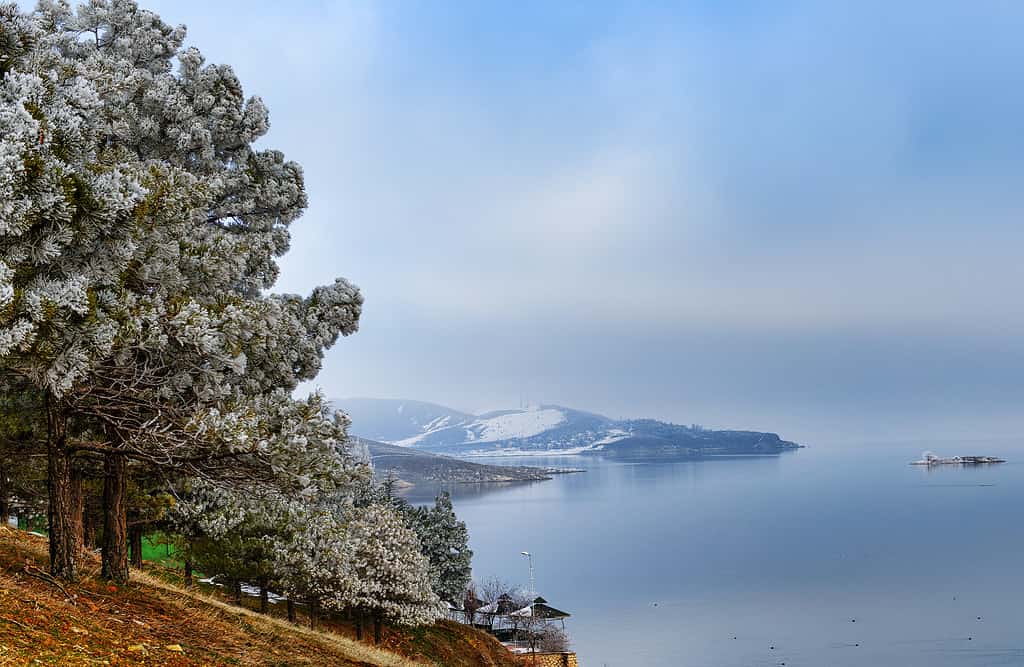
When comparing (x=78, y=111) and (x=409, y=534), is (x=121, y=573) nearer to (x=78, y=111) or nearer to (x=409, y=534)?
(x=78, y=111)

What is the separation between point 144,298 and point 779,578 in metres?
82.6

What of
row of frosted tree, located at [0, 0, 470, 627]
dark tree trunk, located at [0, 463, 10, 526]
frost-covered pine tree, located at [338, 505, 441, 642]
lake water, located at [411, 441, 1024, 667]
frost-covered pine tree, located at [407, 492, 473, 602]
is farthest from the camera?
lake water, located at [411, 441, 1024, 667]

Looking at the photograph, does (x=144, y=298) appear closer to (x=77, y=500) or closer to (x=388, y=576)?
(x=77, y=500)

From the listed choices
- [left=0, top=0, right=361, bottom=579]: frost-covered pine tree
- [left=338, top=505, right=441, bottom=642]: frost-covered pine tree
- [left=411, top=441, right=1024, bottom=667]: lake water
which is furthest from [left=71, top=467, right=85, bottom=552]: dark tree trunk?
[left=411, top=441, right=1024, bottom=667]: lake water

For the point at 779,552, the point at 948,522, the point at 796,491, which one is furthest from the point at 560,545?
the point at 796,491

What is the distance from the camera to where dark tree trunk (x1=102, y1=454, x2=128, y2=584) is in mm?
13039

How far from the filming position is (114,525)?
13.4 m

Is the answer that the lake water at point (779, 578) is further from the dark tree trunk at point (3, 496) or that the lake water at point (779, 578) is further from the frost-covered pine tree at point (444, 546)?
the dark tree trunk at point (3, 496)

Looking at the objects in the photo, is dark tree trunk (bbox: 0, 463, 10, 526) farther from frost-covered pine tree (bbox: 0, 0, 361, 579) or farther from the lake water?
the lake water

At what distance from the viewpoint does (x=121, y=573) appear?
1311 centimetres

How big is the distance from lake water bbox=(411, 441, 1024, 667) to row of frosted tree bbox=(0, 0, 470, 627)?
1702 inches

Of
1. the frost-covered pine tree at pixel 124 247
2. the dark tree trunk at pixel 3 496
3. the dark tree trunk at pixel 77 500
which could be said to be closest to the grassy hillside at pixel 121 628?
the dark tree trunk at pixel 77 500

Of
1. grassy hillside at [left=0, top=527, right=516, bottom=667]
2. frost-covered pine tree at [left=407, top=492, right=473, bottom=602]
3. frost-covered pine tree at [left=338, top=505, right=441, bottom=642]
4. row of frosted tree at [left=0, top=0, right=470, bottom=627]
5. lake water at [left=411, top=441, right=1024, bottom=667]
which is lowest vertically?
lake water at [left=411, top=441, right=1024, bottom=667]

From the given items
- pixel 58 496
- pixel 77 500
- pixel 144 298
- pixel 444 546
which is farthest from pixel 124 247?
pixel 444 546
